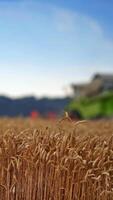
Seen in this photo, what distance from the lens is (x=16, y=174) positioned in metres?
4.29

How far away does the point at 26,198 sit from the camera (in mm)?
4289

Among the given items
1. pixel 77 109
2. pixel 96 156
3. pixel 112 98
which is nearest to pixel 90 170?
pixel 96 156

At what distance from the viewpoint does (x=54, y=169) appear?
4199mm

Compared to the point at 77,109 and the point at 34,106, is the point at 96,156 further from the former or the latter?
the point at 34,106

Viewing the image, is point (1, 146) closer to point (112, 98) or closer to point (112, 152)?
point (112, 152)

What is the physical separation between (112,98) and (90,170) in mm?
20316

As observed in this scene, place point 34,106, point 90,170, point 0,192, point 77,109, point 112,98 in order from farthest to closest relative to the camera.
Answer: point 34,106
point 77,109
point 112,98
point 0,192
point 90,170

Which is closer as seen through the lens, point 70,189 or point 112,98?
point 70,189

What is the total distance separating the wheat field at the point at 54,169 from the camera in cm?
414

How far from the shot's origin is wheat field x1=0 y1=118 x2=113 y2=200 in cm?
414

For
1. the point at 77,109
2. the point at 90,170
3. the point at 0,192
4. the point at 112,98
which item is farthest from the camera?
the point at 77,109

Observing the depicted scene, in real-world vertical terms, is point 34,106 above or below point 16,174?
above

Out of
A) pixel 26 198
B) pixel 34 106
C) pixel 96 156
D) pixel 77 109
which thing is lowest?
pixel 26 198

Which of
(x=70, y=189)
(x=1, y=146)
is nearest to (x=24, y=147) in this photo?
(x=1, y=146)
